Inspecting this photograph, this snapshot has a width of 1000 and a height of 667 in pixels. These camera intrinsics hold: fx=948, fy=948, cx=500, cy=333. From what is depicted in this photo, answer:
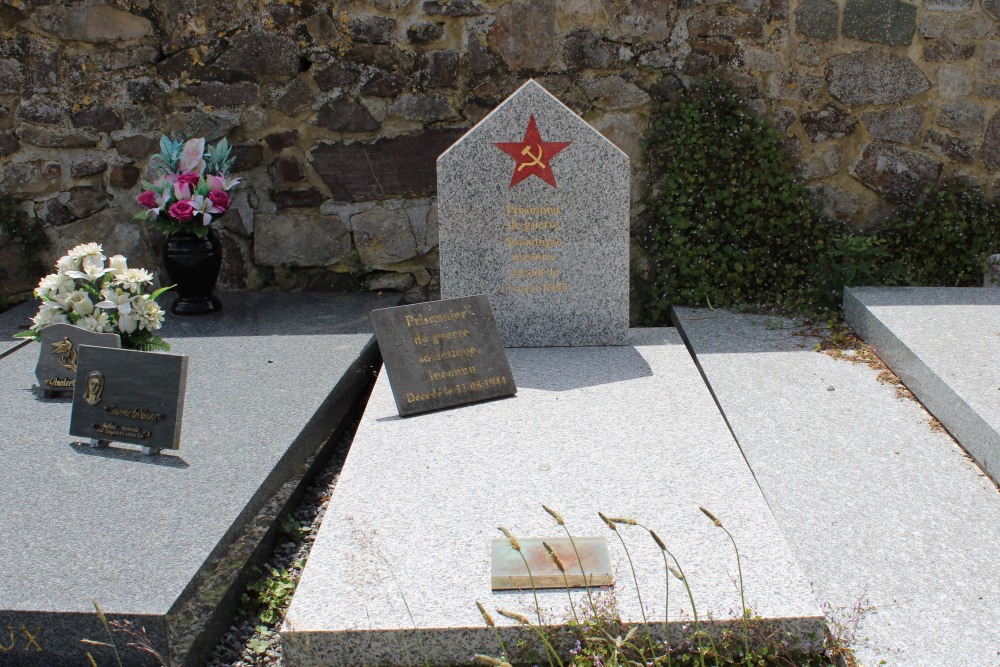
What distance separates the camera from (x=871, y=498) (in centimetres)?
266

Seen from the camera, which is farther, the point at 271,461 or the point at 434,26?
the point at 434,26

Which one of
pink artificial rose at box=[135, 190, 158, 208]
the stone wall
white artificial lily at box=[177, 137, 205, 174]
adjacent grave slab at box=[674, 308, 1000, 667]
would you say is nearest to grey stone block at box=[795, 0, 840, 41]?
the stone wall

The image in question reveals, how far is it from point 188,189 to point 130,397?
1.79 meters

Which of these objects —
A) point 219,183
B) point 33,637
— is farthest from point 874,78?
point 33,637

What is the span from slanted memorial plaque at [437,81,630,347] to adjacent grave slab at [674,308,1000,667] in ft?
1.84

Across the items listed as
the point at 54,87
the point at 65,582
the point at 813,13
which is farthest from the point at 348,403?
the point at 813,13

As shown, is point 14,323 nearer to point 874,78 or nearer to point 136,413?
point 136,413

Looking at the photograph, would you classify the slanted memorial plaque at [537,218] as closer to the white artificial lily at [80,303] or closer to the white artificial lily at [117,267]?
the white artificial lily at [117,267]

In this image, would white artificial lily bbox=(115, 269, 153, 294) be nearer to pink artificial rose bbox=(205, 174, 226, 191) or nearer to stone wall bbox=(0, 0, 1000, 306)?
pink artificial rose bbox=(205, 174, 226, 191)

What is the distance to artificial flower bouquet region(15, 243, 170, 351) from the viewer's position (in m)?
3.15

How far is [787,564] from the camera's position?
2182mm

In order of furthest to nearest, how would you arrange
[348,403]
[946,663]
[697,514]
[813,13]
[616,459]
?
[813,13]
[348,403]
[616,459]
[697,514]
[946,663]

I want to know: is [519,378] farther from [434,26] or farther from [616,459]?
[434,26]

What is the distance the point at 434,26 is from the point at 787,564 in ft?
10.7
